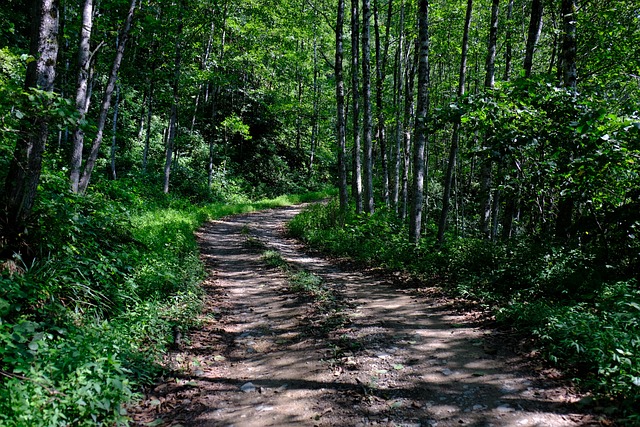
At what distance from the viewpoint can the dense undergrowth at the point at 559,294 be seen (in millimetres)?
3467

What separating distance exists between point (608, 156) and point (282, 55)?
92.9ft

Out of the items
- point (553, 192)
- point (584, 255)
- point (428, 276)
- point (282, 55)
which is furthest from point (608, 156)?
point (282, 55)

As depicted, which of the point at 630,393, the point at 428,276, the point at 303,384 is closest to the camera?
the point at 630,393

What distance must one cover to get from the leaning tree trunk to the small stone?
11.1 feet

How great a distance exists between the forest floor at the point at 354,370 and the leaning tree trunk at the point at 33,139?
267 cm

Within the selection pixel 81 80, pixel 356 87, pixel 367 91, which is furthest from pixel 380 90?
pixel 81 80

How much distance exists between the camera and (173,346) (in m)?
4.94

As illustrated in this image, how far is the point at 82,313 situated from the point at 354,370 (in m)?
3.26

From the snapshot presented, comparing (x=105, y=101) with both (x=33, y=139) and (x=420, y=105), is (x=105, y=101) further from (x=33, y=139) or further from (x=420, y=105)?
(x=420, y=105)

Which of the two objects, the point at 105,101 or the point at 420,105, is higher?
the point at 420,105

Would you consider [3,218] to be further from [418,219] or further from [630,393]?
[418,219]

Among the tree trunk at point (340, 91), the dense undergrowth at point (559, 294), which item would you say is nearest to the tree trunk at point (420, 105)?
the dense undergrowth at point (559, 294)

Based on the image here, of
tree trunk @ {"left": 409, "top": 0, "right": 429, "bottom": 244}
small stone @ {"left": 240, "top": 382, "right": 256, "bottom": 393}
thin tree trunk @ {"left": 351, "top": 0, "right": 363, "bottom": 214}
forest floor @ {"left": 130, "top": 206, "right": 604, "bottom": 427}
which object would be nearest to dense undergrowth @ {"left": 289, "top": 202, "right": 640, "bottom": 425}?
forest floor @ {"left": 130, "top": 206, "right": 604, "bottom": 427}

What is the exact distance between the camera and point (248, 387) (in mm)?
4043
